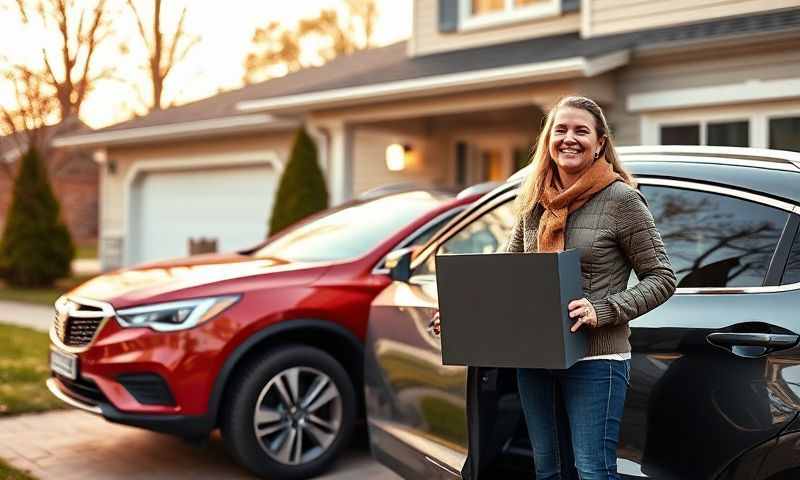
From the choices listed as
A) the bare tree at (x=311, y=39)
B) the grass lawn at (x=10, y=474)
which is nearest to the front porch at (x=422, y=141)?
the grass lawn at (x=10, y=474)

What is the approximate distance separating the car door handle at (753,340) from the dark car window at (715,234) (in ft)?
0.77

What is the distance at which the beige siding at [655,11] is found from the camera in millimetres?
8328

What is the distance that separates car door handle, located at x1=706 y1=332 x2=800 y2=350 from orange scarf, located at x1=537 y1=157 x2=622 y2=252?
0.60m

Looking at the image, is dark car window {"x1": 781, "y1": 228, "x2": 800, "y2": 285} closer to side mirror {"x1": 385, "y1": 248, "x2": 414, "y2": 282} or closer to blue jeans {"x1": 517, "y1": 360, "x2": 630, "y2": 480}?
blue jeans {"x1": 517, "y1": 360, "x2": 630, "y2": 480}

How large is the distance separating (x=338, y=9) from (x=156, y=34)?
50.8 feet

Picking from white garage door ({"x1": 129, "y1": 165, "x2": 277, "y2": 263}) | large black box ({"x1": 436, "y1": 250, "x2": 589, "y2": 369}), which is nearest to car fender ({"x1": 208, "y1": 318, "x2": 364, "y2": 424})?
large black box ({"x1": 436, "y1": 250, "x2": 589, "y2": 369})

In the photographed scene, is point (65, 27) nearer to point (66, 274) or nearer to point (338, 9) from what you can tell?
point (66, 274)

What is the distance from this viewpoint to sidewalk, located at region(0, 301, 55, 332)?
10.2m

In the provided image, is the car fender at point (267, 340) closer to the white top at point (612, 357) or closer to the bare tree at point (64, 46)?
the white top at point (612, 357)

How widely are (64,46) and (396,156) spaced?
10234 mm

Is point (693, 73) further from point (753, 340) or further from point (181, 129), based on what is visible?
point (181, 129)

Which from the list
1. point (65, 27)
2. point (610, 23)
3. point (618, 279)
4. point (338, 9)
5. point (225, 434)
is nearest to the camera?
point (618, 279)

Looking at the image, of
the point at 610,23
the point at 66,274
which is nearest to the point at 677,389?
the point at 610,23

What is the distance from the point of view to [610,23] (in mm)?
9500
